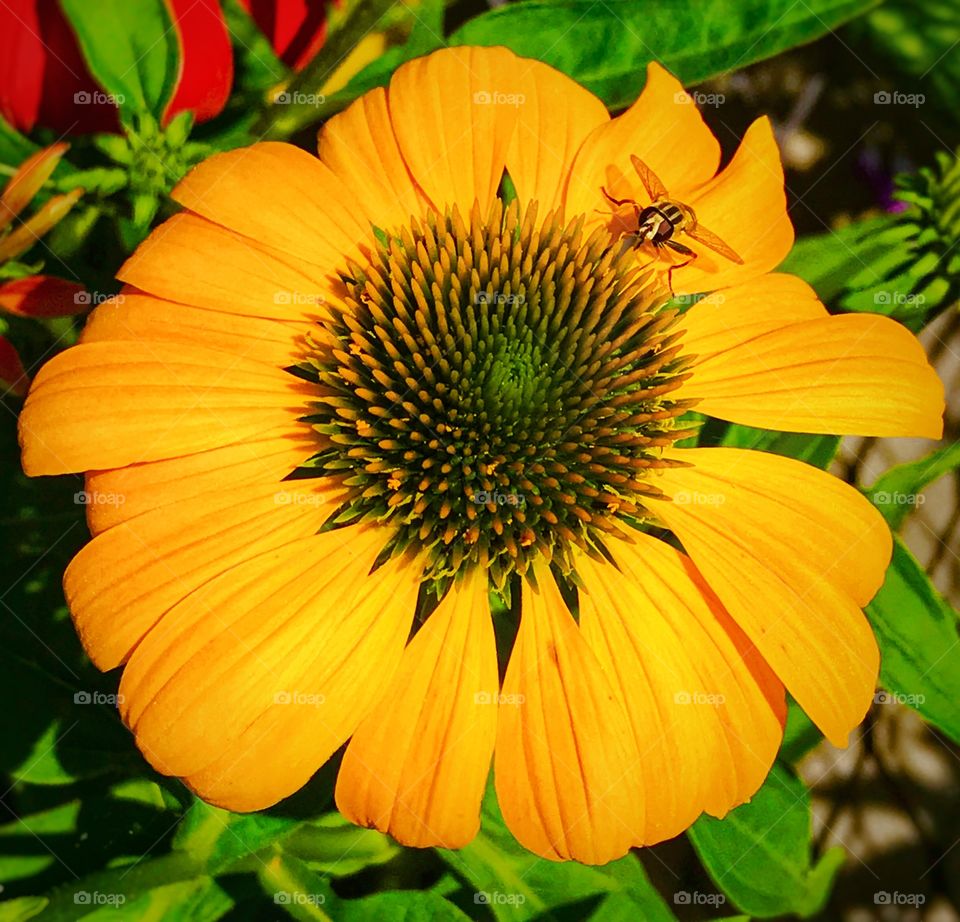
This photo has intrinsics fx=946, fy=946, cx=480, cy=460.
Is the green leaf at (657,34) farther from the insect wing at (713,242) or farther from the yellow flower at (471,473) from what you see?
the insect wing at (713,242)

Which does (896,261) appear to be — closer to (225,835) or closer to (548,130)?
(548,130)

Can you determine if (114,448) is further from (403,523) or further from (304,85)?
(304,85)

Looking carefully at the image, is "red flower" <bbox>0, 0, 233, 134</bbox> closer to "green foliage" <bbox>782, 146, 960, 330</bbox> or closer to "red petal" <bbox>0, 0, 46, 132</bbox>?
"red petal" <bbox>0, 0, 46, 132</bbox>

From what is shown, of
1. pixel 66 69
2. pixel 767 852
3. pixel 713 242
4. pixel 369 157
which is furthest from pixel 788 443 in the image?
pixel 66 69

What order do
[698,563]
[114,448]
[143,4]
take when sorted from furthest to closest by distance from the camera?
[143,4]
[698,563]
[114,448]

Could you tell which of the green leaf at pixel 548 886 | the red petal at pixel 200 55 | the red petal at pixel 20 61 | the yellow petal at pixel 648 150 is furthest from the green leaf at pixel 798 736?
the red petal at pixel 20 61

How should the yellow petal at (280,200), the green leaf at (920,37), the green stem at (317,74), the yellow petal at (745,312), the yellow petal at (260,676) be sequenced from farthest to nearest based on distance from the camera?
1. the green leaf at (920,37)
2. the green stem at (317,74)
3. the yellow petal at (745,312)
4. the yellow petal at (280,200)
5. the yellow petal at (260,676)

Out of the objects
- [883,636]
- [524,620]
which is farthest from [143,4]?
[883,636]
